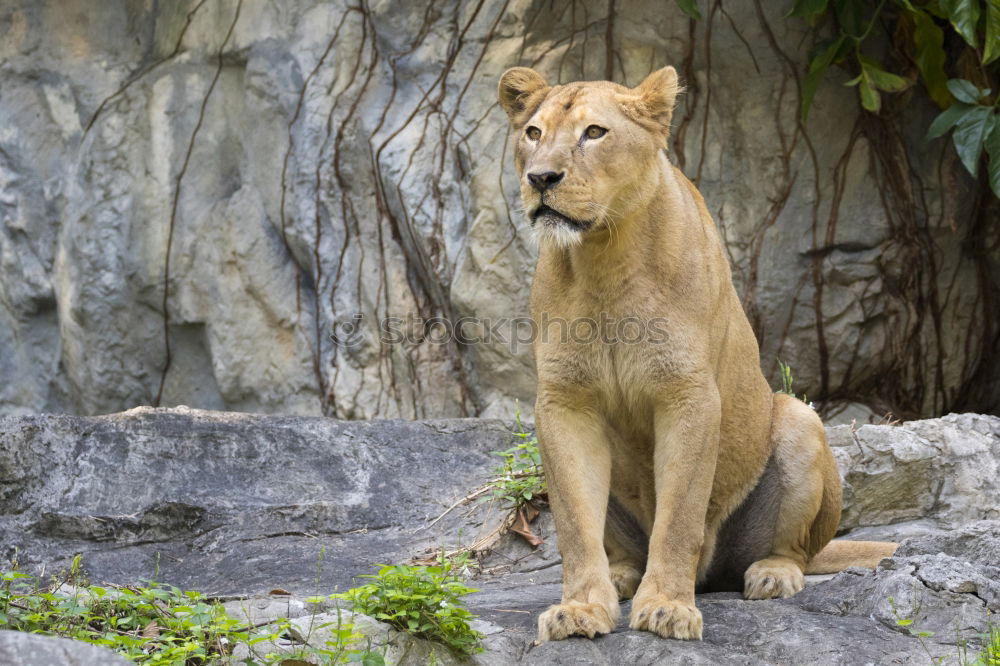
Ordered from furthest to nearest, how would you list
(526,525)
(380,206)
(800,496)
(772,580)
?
(380,206) → (526,525) → (800,496) → (772,580)

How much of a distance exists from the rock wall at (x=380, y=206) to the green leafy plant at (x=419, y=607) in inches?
166

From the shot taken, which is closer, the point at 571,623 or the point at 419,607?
the point at 419,607

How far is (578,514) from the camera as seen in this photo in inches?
154

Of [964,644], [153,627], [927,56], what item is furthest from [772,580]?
[927,56]

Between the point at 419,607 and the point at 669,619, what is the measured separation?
0.75m

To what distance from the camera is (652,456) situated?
14.0 ft

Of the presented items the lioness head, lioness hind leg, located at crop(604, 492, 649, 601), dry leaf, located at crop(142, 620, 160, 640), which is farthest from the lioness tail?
dry leaf, located at crop(142, 620, 160, 640)

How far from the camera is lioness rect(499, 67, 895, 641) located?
390 cm

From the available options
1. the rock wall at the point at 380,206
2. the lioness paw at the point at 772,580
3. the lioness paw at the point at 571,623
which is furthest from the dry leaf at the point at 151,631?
the rock wall at the point at 380,206

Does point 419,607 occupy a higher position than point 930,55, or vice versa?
point 930,55

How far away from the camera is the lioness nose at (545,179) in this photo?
12.9 ft

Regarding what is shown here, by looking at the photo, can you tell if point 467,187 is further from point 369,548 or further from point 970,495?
point 970,495

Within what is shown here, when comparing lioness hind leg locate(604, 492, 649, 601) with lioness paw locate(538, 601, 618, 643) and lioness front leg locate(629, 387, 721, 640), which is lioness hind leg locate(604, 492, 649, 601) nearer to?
lioness front leg locate(629, 387, 721, 640)

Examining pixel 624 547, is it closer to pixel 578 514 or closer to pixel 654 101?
pixel 578 514
